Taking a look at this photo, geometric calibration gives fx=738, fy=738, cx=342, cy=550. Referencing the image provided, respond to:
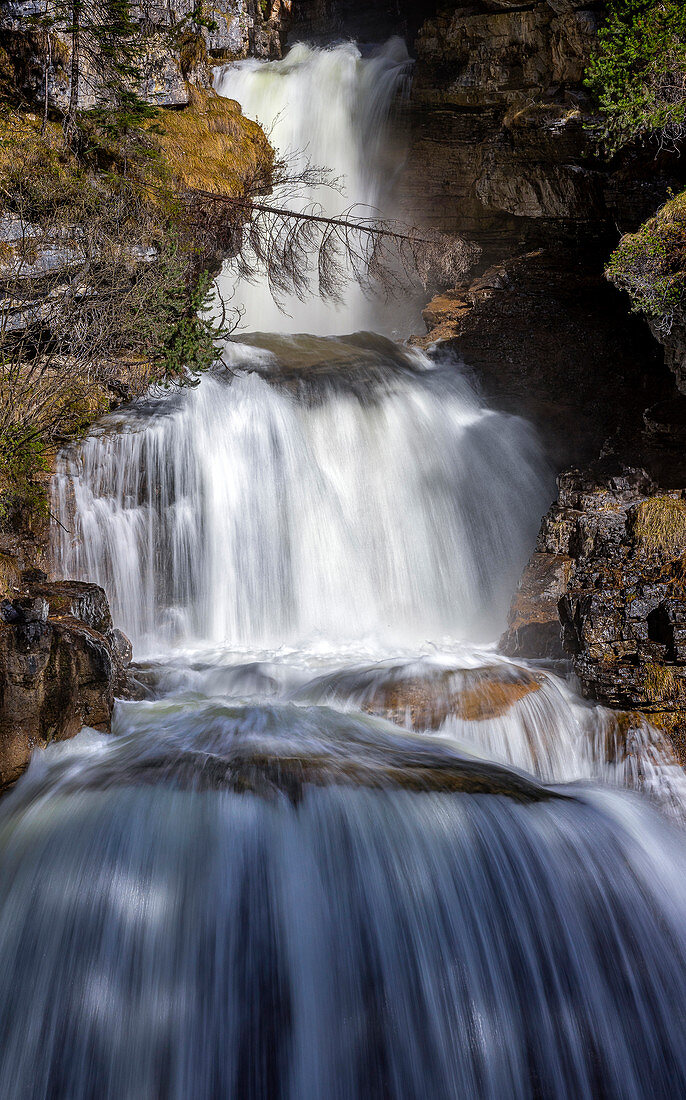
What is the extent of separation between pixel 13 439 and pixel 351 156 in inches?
476

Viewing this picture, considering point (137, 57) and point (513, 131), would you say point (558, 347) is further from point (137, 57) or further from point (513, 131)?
point (137, 57)

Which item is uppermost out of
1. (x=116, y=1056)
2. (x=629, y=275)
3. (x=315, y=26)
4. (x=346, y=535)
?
(x=315, y=26)

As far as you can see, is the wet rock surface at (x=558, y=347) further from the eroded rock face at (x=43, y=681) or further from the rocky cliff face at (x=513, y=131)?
the eroded rock face at (x=43, y=681)

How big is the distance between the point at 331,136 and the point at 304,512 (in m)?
10.6

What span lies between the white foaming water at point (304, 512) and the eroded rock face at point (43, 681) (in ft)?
9.56

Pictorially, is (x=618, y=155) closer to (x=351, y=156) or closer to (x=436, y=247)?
(x=436, y=247)

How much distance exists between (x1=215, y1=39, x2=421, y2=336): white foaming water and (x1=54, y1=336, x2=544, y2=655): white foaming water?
5435mm

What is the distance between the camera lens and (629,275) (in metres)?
7.98

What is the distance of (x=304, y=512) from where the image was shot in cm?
916

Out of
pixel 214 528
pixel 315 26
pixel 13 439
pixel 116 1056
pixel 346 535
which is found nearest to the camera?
pixel 116 1056

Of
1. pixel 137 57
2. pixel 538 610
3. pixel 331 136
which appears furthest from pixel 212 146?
pixel 538 610

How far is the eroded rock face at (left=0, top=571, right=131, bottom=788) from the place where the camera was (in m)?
4.45

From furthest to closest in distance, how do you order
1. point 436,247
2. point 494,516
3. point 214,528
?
1. point 436,247
2. point 494,516
3. point 214,528

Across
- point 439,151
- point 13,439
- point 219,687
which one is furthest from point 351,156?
point 219,687
